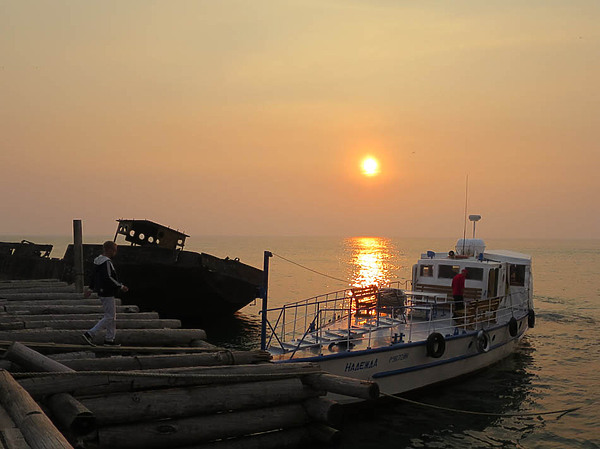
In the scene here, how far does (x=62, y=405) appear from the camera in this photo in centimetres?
616

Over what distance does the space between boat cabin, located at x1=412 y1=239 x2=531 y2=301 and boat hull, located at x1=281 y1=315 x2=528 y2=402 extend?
1.64m

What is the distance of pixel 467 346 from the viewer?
695 inches

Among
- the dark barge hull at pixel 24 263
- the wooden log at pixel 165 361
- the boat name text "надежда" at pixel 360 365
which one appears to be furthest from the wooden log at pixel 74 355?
the dark barge hull at pixel 24 263

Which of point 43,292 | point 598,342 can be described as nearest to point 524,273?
point 598,342

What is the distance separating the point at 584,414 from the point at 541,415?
1.37 meters

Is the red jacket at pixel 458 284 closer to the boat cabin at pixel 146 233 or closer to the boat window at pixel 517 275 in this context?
the boat window at pixel 517 275

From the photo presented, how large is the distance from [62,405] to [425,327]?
44.4ft

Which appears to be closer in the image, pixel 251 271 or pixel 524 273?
pixel 524 273

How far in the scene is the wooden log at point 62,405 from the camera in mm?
5824

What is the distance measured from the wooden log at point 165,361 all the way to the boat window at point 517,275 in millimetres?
17000

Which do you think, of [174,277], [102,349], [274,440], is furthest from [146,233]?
[274,440]

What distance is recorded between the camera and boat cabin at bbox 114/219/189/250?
31.0 meters

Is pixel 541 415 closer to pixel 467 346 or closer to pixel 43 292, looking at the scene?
pixel 467 346

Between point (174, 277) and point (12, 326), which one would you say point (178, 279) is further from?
point (12, 326)
